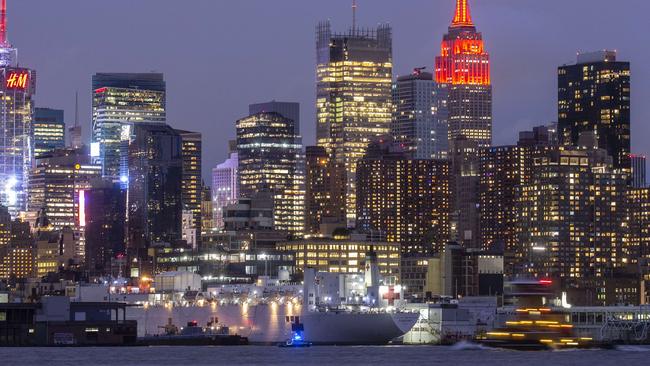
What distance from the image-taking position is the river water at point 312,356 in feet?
517

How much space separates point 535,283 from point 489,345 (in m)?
11.2

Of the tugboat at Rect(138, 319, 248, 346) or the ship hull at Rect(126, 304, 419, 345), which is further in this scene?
the tugboat at Rect(138, 319, 248, 346)

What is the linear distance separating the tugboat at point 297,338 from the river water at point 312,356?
3.22 meters

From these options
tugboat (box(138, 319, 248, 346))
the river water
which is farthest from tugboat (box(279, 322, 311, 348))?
tugboat (box(138, 319, 248, 346))

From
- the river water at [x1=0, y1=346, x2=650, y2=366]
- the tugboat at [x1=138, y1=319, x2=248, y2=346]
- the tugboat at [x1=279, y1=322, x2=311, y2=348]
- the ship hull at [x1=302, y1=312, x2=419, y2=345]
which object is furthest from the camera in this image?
the tugboat at [x1=138, y1=319, x2=248, y2=346]

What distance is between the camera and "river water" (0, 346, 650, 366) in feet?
517

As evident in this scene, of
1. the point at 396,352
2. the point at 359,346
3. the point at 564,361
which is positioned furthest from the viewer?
the point at 359,346

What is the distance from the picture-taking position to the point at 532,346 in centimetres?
16725

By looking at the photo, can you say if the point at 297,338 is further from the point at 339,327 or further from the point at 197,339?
the point at 197,339

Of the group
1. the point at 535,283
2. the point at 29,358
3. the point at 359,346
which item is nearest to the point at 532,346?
the point at 535,283

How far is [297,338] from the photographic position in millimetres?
192375

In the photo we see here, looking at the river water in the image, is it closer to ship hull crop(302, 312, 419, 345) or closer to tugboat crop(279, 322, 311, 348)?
tugboat crop(279, 322, 311, 348)

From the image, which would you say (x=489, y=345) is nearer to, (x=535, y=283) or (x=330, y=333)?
(x=535, y=283)

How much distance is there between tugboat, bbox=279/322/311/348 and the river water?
10.6 feet
